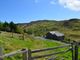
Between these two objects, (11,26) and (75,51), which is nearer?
(75,51)

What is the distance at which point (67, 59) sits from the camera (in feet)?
65.3

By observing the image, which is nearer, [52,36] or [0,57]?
[0,57]

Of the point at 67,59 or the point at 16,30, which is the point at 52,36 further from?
the point at 67,59

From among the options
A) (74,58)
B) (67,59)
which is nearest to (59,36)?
(67,59)

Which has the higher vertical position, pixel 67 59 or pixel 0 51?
pixel 0 51

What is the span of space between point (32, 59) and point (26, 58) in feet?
2.56

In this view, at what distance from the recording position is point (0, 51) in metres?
6.89

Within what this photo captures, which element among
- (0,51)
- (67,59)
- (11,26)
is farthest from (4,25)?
(0,51)

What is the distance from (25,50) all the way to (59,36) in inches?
3405

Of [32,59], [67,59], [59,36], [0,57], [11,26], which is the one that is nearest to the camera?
[0,57]

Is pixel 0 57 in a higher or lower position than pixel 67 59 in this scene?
higher

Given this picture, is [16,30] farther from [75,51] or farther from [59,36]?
[75,51]

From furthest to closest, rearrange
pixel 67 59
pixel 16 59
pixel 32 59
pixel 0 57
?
1. pixel 67 59
2. pixel 16 59
3. pixel 32 59
4. pixel 0 57

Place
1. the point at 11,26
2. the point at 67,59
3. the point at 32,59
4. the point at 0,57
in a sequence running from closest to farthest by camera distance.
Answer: the point at 0,57, the point at 32,59, the point at 67,59, the point at 11,26
